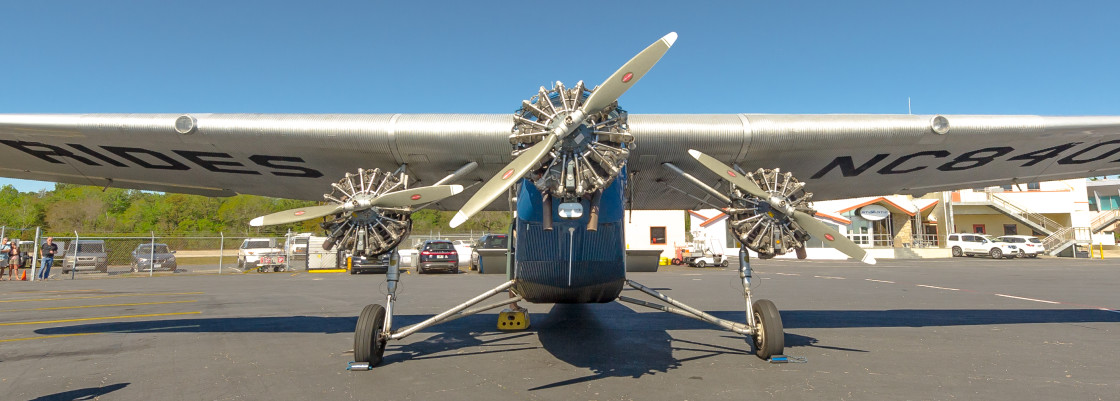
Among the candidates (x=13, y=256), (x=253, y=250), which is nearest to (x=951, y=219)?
(x=253, y=250)

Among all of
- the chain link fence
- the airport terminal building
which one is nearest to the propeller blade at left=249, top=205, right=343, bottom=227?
the chain link fence

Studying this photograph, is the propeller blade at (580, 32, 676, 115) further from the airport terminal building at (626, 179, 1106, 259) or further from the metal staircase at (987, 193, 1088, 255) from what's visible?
the metal staircase at (987, 193, 1088, 255)

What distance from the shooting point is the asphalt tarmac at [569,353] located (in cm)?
533

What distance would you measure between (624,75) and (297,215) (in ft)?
14.6

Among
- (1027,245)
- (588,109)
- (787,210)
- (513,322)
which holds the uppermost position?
(588,109)

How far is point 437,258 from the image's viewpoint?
2600cm

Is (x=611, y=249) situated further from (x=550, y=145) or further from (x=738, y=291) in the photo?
(x=738, y=291)

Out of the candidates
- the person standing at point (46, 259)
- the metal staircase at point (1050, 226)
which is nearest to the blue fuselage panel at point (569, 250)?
the person standing at point (46, 259)

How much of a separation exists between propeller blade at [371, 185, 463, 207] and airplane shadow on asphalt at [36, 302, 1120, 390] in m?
2.13

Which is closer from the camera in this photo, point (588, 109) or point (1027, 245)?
point (588, 109)

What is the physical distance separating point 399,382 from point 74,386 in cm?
339

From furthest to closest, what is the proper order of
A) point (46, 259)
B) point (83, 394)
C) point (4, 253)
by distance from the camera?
point (4, 253) → point (46, 259) → point (83, 394)

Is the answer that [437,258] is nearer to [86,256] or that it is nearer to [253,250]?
[253,250]

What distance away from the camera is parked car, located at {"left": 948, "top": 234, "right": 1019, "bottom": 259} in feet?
126
